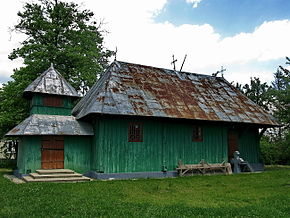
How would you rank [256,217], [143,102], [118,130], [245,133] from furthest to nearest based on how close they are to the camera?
1. [245,133]
2. [143,102]
3. [118,130]
4. [256,217]

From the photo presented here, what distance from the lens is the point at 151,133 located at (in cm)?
1532

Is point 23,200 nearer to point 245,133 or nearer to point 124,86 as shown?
point 124,86

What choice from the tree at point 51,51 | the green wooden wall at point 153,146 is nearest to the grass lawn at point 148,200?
the green wooden wall at point 153,146

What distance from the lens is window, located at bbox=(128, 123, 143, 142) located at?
14.8m

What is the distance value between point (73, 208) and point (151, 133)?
27.4 feet

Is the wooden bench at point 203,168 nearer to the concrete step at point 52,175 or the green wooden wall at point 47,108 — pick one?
the concrete step at point 52,175

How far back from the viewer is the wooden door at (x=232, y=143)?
18.8m

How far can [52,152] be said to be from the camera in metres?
14.4

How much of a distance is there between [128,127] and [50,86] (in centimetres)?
492

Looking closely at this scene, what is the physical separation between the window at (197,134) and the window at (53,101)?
24.2ft

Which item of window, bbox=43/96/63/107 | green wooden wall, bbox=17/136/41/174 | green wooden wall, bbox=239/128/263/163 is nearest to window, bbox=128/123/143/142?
window, bbox=43/96/63/107

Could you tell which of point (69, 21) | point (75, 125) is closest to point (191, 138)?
point (75, 125)

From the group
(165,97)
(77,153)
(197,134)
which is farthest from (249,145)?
(77,153)

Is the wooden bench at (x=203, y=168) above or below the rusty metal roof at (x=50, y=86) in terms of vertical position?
below
